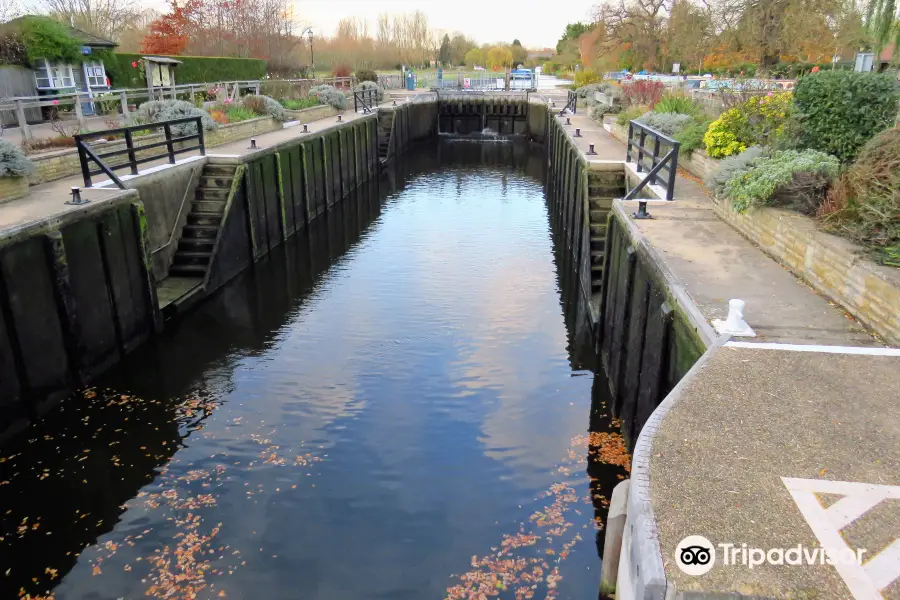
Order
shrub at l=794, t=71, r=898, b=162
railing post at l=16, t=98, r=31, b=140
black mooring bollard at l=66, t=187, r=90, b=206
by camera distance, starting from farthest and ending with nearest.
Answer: railing post at l=16, t=98, r=31, b=140 → black mooring bollard at l=66, t=187, r=90, b=206 → shrub at l=794, t=71, r=898, b=162

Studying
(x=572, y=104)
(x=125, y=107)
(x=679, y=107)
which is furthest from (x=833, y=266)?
(x=572, y=104)

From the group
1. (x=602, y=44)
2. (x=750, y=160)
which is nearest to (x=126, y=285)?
(x=750, y=160)

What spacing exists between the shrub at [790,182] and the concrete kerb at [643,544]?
5.97m

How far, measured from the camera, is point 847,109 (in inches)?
410

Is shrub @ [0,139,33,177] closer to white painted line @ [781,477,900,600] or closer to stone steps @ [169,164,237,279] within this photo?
stone steps @ [169,164,237,279]

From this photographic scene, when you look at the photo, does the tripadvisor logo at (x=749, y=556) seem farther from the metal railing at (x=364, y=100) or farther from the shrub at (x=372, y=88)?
the shrub at (x=372, y=88)

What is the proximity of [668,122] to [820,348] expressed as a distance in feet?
45.6

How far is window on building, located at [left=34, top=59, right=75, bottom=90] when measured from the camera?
2573cm

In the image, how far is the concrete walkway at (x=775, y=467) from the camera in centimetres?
354

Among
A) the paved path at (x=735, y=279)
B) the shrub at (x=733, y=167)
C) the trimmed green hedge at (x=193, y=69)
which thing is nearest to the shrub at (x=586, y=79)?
the trimmed green hedge at (x=193, y=69)

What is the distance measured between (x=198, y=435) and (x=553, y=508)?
17.8ft

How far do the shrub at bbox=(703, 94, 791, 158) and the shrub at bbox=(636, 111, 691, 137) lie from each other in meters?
3.61

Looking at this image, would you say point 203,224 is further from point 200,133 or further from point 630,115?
point 630,115

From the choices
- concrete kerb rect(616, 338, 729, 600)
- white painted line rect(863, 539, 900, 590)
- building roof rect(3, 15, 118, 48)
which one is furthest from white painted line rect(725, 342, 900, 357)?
building roof rect(3, 15, 118, 48)
